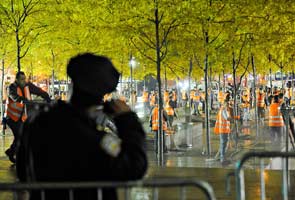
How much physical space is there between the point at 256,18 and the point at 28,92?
349 inches

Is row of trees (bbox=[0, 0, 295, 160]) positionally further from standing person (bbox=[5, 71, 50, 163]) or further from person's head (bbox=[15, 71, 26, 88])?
person's head (bbox=[15, 71, 26, 88])

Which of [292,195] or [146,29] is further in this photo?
[146,29]

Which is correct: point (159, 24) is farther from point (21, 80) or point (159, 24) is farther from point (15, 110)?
point (21, 80)

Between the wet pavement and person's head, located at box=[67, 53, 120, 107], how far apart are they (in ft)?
14.4

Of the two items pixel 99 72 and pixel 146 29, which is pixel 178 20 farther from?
pixel 99 72

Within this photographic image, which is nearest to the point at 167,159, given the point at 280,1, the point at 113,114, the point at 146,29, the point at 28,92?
the point at 146,29

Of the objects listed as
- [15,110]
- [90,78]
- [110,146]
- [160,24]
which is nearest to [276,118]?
[160,24]

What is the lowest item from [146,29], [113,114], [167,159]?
[167,159]

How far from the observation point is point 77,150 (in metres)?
3.04

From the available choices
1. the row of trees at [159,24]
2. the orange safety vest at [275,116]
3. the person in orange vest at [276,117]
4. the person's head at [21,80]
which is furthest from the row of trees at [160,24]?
the person's head at [21,80]

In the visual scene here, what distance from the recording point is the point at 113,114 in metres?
3.31

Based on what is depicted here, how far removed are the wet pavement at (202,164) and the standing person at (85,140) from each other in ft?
14.3

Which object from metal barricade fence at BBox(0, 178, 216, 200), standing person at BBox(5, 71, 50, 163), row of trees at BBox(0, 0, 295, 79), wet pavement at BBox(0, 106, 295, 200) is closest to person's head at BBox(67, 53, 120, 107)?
metal barricade fence at BBox(0, 178, 216, 200)

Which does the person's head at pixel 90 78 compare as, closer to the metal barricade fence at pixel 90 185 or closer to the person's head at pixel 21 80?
the metal barricade fence at pixel 90 185
